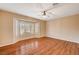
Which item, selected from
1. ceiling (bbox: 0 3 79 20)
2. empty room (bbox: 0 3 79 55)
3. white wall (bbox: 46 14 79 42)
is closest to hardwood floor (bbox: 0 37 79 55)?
empty room (bbox: 0 3 79 55)

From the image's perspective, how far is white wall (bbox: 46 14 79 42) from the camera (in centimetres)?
157

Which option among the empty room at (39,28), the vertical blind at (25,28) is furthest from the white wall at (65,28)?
the vertical blind at (25,28)

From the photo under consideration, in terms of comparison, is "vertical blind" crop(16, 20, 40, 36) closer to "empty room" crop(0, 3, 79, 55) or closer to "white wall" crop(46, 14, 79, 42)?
"empty room" crop(0, 3, 79, 55)

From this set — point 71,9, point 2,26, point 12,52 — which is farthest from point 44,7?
point 12,52

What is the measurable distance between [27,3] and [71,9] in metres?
0.80

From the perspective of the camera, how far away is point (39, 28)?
1.80 metres

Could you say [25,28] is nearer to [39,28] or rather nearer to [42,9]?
[39,28]

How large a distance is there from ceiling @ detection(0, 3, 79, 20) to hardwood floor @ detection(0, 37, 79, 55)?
1.68 ft

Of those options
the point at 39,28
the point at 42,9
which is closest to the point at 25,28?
the point at 39,28

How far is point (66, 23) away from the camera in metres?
1.62

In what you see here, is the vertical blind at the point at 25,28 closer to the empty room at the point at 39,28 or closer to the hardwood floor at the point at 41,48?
the empty room at the point at 39,28

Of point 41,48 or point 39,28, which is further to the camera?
point 39,28

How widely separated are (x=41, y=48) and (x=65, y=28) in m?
0.62
